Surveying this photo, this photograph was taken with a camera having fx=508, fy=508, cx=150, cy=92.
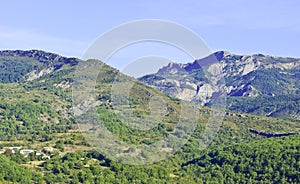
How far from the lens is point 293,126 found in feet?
623

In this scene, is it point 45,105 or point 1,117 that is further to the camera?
point 45,105

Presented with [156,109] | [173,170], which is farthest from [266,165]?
[156,109]

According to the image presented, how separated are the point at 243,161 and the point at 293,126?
88383 millimetres

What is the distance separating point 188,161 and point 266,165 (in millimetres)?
23717

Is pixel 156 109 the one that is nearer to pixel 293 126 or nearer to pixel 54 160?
pixel 54 160

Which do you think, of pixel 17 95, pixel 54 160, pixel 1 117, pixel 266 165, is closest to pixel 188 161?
pixel 266 165

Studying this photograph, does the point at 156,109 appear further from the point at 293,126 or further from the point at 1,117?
the point at 293,126

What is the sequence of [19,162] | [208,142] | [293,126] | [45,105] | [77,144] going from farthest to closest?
[293,126] → [45,105] → [208,142] → [77,144] → [19,162]

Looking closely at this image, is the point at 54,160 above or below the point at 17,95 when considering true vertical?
below

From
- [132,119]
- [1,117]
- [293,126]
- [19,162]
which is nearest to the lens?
[19,162]

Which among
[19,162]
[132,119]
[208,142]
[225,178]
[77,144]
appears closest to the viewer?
[19,162]

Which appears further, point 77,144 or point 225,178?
point 77,144

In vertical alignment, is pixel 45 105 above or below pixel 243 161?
above

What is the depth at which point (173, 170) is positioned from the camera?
10881 centimetres
